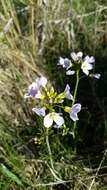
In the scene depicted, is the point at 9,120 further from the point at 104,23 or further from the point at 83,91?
the point at 104,23

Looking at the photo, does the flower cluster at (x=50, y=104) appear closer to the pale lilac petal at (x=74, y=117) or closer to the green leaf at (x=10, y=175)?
the pale lilac petal at (x=74, y=117)

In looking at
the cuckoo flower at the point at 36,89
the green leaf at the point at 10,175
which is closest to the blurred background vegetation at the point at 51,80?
the green leaf at the point at 10,175

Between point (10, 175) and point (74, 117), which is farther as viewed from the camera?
point (10, 175)

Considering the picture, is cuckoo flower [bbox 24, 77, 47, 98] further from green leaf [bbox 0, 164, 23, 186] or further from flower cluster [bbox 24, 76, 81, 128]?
green leaf [bbox 0, 164, 23, 186]

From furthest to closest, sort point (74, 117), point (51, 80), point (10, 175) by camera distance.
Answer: point (51, 80) < point (10, 175) < point (74, 117)

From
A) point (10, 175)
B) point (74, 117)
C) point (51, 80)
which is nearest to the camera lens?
point (74, 117)

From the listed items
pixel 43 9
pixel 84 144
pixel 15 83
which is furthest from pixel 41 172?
pixel 43 9

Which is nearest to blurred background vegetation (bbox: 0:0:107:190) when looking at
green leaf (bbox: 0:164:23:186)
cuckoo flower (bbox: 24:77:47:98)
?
green leaf (bbox: 0:164:23:186)

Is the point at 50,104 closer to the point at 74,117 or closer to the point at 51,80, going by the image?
the point at 74,117

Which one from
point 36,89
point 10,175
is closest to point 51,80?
point 10,175
